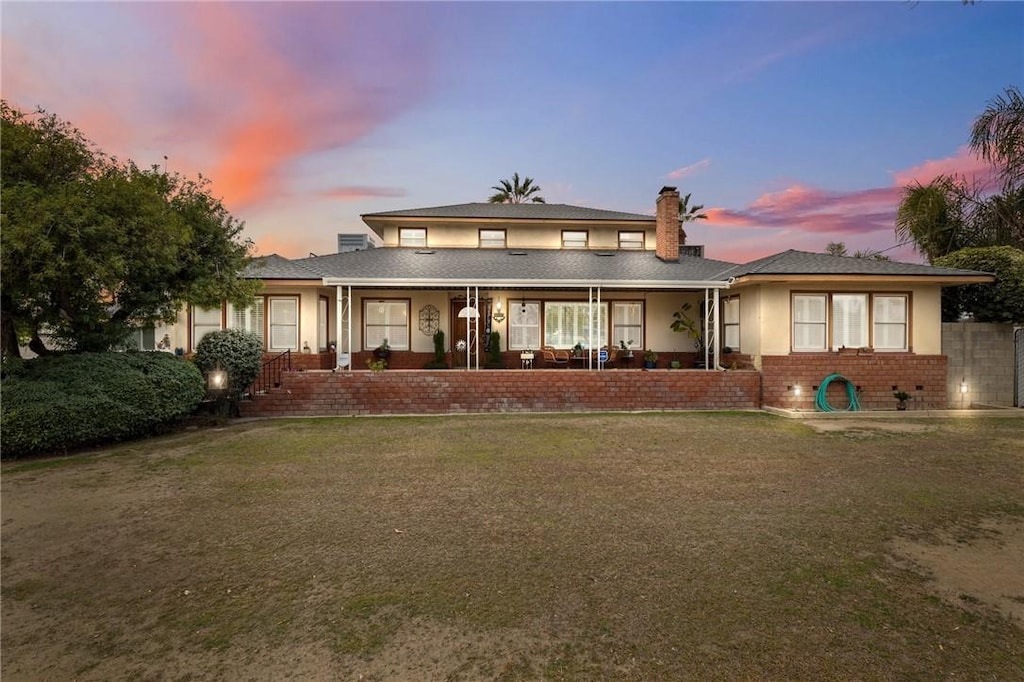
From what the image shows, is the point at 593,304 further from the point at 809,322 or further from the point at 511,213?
the point at 809,322

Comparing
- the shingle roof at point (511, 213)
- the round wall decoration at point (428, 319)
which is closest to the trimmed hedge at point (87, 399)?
the round wall decoration at point (428, 319)

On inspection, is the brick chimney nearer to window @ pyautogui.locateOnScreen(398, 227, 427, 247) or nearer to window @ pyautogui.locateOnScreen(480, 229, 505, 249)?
window @ pyautogui.locateOnScreen(480, 229, 505, 249)

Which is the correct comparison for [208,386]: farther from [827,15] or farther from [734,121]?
[734,121]

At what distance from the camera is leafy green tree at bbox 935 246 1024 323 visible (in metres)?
13.5

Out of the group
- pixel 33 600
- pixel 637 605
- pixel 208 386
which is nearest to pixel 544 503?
pixel 637 605

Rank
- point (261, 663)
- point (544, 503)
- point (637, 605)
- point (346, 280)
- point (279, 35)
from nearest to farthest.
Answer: point (261, 663), point (637, 605), point (544, 503), point (279, 35), point (346, 280)

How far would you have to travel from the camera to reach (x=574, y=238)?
64.8ft

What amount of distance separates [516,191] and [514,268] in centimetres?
2668

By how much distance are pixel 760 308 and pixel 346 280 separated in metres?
11.7

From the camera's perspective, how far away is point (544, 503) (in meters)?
5.75

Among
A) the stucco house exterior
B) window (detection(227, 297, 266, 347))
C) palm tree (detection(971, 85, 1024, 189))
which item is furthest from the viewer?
palm tree (detection(971, 85, 1024, 189))

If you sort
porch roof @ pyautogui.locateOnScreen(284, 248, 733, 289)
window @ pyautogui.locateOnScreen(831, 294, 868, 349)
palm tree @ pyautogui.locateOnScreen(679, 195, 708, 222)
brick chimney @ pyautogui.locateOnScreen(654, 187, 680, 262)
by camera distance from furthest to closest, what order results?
palm tree @ pyautogui.locateOnScreen(679, 195, 708, 222) < brick chimney @ pyautogui.locateOnScreen(654, 187, 680, 262) < porch roof @ pyautogui.locateOnScreen(284, 248, 733, 289) < window @ pyautogui.locateOnScreen(831, 294, 868, 349)

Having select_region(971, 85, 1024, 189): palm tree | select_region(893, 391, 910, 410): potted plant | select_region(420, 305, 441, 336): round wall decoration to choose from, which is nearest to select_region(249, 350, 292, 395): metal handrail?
select_region(420, 305, 441, 336): round wall decoration

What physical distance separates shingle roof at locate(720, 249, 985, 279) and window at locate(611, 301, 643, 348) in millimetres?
3119
